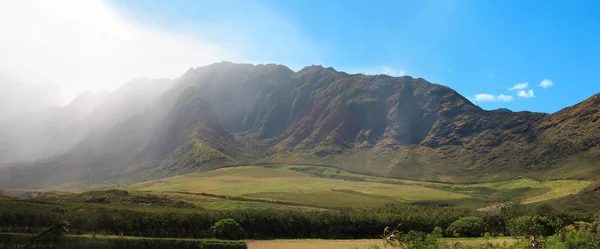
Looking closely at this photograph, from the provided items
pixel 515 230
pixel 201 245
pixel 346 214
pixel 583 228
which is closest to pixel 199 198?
pixel 346 214

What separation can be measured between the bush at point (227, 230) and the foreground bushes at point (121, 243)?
520 cm

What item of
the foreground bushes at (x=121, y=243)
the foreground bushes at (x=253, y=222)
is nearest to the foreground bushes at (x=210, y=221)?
the foreground bushes at (x=253, y=222)

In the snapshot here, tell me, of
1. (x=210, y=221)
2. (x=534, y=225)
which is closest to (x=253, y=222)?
(x=210, y=221)

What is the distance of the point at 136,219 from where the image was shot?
265 ft

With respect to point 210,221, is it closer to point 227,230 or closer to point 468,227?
point 227,230

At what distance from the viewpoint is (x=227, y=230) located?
3223 inches

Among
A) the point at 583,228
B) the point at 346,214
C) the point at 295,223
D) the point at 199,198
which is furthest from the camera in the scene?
the point at 199,198

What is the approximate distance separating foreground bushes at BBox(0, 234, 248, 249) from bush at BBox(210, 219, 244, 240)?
5.20 m

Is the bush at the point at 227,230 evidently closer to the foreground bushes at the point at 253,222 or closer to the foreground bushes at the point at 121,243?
the foreground bushes at the point at 253,222

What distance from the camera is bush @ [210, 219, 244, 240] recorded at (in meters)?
80.9

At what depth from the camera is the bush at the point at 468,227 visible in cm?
9281

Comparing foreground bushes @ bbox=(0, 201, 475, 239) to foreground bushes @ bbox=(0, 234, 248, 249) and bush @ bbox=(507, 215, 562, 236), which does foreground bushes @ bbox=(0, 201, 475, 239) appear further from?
bush @ bbox=(507, 215, 562, 236)

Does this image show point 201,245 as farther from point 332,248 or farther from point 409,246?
point 409,246

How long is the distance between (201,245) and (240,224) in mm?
12716
